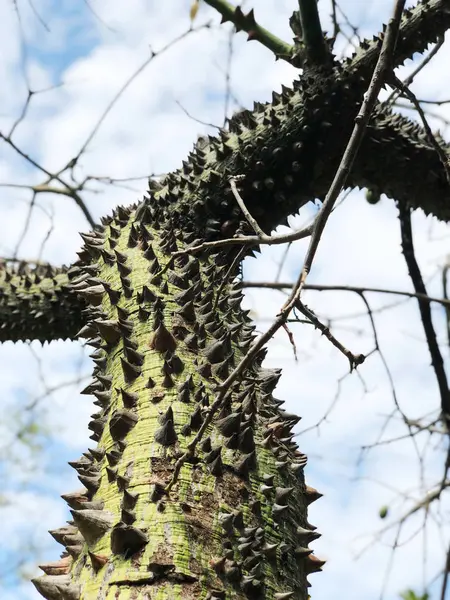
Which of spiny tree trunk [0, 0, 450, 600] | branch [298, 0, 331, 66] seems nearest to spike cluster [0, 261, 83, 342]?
spiny tree trunk [0, 0, 450, 600]

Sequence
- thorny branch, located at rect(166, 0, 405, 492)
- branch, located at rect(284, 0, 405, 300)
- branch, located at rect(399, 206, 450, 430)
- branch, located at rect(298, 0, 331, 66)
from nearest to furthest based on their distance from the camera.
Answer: thorny branch, located at rect(166, 0, 405, 492) → branch, located at rect(284, 0, 405, 300) → branch, located at rect(298, 0, 331, 66) → branch, located at rect(399, 206, 450, 430)

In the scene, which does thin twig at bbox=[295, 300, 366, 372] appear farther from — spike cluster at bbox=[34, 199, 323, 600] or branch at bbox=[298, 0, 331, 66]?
branch at bbox=[298, 0, 331, 66]

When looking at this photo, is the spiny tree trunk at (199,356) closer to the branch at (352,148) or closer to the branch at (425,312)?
the branch at (352,148)

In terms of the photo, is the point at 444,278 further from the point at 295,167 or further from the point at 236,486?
the point at 236,486

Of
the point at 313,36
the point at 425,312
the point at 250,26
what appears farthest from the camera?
the point at 425,312

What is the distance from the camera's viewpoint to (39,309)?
3.94 metres

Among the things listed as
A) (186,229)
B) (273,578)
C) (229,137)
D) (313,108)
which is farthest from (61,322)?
(273,578)

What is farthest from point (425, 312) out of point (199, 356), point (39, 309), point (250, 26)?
point (199, 356)

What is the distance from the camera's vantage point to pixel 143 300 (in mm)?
2725

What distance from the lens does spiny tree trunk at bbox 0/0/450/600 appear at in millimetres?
1849

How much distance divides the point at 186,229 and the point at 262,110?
731 millimetres

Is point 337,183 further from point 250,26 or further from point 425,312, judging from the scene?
point 425,312

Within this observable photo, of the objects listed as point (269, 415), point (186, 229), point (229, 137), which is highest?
point (229, 137)

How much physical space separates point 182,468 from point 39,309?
2141mm
